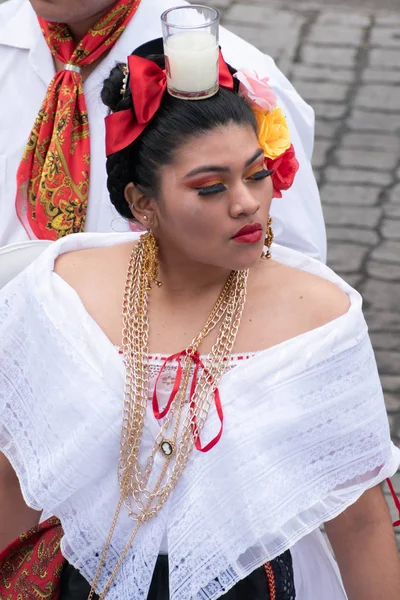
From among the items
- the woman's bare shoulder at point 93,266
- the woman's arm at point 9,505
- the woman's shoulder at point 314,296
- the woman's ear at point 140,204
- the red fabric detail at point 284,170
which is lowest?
the woman's arm at point 9,505

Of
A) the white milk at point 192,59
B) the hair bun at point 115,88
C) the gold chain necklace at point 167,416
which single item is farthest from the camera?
the hair bun at point 115,88

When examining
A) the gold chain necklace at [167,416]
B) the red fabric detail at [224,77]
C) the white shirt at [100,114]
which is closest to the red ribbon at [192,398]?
the gold chain necklace at [167,416]

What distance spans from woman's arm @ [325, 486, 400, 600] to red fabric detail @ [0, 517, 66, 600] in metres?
0.63

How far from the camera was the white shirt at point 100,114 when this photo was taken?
331 centimetres

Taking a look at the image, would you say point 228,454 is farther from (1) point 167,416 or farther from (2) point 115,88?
(2) point 115,88

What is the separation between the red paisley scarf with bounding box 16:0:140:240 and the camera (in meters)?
3.36

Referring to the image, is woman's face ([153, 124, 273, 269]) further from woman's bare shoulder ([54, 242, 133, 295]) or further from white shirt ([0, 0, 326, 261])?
white shirt ([0, 0, 326, 261])

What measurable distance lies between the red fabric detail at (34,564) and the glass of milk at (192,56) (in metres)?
1.03

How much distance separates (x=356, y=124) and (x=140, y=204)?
3810 mm

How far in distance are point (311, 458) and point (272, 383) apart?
18 centimetres

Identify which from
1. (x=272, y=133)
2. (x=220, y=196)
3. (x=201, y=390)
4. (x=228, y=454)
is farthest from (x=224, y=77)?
(x=228, y=454)

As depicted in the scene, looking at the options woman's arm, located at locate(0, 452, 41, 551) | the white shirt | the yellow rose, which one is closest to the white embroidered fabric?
woman's arm, located at locate(0, 452, 41, 551)

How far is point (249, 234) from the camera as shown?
2180 millimetres

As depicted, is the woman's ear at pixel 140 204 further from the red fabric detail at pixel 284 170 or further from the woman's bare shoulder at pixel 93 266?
the red fabric detail at pixel 284 170
